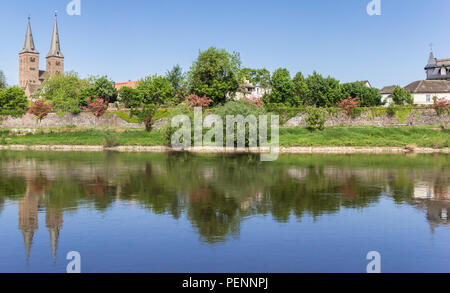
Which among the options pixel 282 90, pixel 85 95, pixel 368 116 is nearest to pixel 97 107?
pixel 85 95

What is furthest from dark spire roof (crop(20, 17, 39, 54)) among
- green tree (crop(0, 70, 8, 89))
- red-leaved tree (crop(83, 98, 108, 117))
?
red-leaved tree (crop(83, 98, 108, 117))

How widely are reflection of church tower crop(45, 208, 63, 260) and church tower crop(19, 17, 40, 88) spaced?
133 m

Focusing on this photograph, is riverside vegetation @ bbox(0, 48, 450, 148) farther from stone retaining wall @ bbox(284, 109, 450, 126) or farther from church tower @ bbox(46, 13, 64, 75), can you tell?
church tower @ bbox(46, 13, 64, 75)

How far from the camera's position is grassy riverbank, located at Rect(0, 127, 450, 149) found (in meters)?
46.2

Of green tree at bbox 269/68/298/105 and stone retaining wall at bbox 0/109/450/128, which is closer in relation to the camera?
stone retaining wall at bbox 0/109/450/128

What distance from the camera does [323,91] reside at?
69.3 metres

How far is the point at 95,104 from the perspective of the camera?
199 feet

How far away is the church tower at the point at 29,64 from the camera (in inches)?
5453

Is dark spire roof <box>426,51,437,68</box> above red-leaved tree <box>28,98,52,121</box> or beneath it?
above

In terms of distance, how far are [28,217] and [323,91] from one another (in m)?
58.9

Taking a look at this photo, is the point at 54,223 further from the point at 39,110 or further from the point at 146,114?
the point at 39,110
